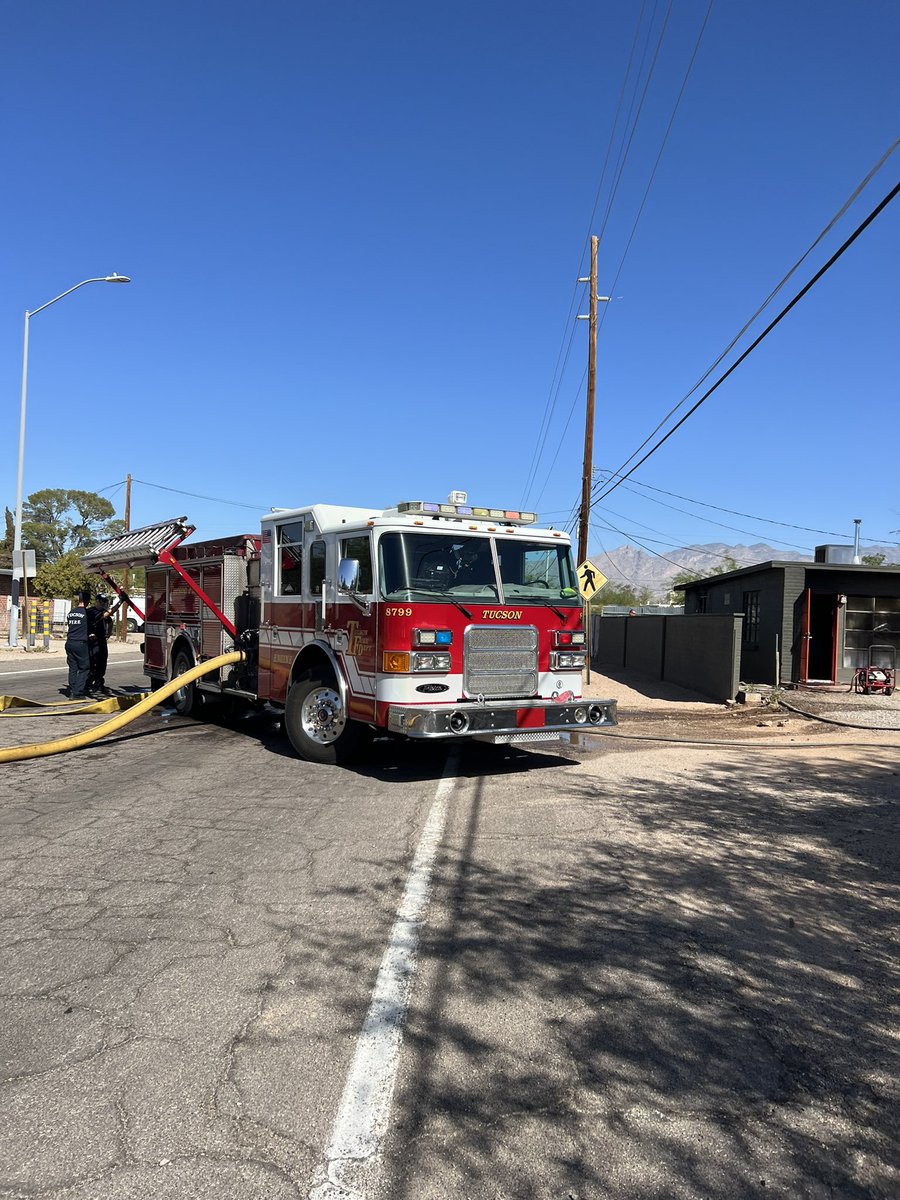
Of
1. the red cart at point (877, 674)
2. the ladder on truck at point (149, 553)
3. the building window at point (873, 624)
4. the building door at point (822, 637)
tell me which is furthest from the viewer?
the building door at point (822, 637)

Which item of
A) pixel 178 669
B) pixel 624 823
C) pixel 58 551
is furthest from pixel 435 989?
pixel 58 551

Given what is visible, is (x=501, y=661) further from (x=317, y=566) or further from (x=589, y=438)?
(x=589, y=438)

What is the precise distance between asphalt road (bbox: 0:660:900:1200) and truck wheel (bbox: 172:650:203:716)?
5360 millimetres

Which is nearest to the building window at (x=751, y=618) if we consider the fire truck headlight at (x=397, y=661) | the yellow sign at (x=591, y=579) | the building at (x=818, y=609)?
the building at (x=818, y=609)

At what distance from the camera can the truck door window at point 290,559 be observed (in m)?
9.45

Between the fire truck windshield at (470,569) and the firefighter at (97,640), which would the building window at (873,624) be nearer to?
the fire truck windshield at (470,569)

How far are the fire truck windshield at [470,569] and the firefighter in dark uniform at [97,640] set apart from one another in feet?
28.0

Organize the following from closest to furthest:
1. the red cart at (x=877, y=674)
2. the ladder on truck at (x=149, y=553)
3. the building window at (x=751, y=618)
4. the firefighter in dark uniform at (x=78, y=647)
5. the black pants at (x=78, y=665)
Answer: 1. the ladder on truck at (x=149, y=553)
2. the firefighter in dark uniform at (x=78, y=647)
3. the black pants at (x=78, y=665)
4. the red cart at (x=877, y=674)
5. the building window at (x=751, y=618)

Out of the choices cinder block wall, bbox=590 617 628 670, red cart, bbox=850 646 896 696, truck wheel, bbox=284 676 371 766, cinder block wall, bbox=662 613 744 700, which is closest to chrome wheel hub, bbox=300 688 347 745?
truck wheel, bbox=284 676 371 766

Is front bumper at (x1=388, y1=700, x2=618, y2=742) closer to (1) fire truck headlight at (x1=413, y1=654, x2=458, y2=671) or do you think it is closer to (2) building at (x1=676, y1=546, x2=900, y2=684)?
(1) fire truck headlight at (x1=413, y1=654, x2=458, y2=671)

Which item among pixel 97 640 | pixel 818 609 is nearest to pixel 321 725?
pixel 97 640

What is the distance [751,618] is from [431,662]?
52.7 feet

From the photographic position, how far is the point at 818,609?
21844mm

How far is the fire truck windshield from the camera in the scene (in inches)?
316
